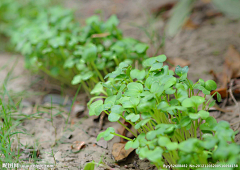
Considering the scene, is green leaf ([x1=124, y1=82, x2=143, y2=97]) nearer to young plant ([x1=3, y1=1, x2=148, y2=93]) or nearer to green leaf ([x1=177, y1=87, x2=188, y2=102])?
green leaf ([x1=177, y1=87, x2=188, y2=102])

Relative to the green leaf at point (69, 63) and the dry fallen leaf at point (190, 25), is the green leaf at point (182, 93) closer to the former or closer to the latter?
the green leaf at point (69, 63)

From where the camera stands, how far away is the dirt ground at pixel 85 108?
142 centimetres

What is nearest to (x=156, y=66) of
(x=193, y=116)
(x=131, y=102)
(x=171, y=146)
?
(x=131, y=102)

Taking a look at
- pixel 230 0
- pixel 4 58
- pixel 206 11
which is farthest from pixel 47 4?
pixel 230 0

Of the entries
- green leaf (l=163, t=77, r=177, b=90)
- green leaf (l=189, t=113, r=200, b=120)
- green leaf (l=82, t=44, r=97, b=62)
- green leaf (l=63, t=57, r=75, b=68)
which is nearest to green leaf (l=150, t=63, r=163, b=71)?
green leaf (l=163, t=77, r=177, b=90)

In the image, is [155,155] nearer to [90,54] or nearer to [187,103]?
[187,103]

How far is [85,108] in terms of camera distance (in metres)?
1.97

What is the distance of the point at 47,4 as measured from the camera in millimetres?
3486

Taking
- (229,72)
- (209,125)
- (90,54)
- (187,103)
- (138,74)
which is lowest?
(209,125)

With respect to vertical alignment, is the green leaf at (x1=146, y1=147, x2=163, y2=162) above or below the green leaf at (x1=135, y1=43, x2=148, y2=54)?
below

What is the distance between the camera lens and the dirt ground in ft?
4.67

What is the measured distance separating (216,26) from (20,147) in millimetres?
2492

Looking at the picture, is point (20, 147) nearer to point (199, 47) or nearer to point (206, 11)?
point (199, 47)

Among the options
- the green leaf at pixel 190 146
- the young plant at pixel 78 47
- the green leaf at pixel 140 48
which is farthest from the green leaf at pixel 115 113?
the green leaf at pixel 140 48
